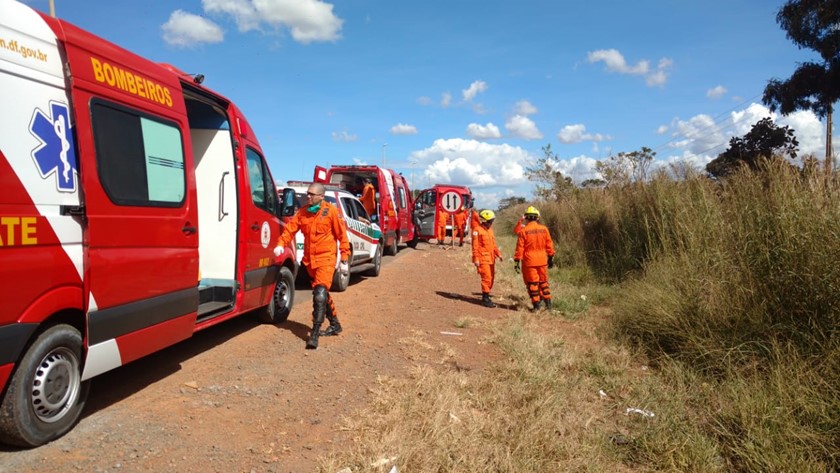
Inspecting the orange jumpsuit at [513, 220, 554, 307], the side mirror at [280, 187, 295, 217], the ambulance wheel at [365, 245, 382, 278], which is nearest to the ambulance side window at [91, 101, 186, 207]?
the side mirror at [280, 187, 295, 217]

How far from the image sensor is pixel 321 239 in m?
6.22

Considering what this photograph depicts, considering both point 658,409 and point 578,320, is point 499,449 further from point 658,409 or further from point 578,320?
point 578,320

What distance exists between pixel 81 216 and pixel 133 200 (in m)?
0.54

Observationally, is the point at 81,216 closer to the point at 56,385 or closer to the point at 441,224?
the point at 56,385

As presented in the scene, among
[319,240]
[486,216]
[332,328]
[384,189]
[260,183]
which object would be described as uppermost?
[384,189]

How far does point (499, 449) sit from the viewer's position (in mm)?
3713

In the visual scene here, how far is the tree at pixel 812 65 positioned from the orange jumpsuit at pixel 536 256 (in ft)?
25.7

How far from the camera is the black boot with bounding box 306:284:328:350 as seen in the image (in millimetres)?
6074

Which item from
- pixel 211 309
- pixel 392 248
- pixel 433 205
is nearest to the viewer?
pixel 211 309

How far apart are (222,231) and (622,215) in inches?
342

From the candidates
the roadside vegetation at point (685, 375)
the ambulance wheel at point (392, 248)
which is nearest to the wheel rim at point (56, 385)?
the roadside vegetation at point (685, 375)

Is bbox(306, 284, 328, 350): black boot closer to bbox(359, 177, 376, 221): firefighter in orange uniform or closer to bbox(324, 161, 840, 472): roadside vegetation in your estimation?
bbox(324, 161, 840, 472): roadside vegetation

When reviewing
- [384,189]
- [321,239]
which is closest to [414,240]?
[384,189]

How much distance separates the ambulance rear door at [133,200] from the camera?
371 centimetres
